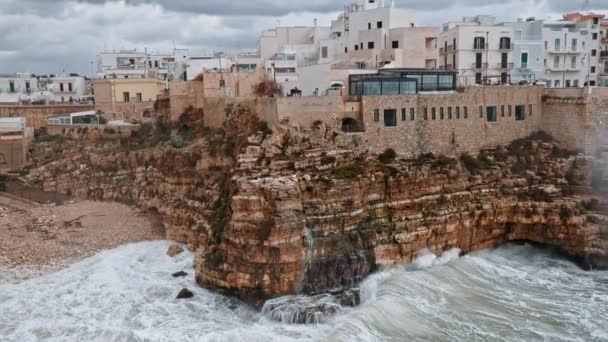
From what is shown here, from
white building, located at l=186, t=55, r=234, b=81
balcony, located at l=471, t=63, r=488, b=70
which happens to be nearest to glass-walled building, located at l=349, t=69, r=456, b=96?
balcony, located at l=471, t=63, r=488, b=70

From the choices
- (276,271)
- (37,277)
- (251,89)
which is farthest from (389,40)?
(37,277)

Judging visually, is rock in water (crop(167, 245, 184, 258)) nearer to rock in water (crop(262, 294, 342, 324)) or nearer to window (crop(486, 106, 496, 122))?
rock in water (crop(262, 294, 342, 324))

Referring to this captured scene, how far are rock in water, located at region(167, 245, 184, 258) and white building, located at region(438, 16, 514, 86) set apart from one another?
80.4ft

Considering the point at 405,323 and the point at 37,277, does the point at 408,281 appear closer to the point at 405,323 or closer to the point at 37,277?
the point at 405,323

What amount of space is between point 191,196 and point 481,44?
25.0 metres

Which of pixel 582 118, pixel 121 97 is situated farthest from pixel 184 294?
pixel 121 97

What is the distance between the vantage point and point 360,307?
23.4m

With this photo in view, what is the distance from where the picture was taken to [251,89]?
37719 millimetres

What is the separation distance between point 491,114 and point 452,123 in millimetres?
3367

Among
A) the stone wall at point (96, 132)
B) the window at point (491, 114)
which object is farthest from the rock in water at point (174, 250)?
the window at point (491, 114)

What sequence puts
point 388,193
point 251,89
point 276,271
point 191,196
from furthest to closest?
point 251,89, point 191,196, point 388,193, point 276,271

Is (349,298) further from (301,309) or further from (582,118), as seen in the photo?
(582,118)

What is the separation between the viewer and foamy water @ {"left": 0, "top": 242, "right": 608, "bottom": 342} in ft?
70.6

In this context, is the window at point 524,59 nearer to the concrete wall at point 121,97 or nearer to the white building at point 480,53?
the white building at point 480,53
